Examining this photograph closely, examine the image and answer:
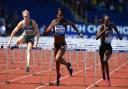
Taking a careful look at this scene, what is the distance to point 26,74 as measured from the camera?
15836 mm

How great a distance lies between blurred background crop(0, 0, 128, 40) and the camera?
1325 inches

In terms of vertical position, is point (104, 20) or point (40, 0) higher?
point (40, 0)

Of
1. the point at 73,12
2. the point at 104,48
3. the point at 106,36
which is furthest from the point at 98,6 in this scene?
the point at 106,36

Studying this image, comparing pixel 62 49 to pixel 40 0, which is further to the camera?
pixel 40 0

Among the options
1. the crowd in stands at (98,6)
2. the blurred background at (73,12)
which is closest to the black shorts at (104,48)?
the blurred background at (73,12)

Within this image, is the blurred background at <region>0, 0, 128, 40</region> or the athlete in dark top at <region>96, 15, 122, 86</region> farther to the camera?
the blurred background at <region>0, 0, 128, 40</region>

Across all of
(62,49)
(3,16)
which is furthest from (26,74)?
(3,16)

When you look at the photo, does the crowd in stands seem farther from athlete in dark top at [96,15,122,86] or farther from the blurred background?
athlete in dark top at [96,15,122,86]

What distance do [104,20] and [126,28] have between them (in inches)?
824

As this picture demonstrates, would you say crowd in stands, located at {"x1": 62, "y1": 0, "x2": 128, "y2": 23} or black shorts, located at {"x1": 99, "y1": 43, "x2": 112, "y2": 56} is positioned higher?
crowd in stands, located at {"x1": 62, "y1": 0, "x2": 128, "y2": 23}

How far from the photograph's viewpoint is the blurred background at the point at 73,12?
33.7 m

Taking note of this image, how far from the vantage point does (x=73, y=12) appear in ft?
115

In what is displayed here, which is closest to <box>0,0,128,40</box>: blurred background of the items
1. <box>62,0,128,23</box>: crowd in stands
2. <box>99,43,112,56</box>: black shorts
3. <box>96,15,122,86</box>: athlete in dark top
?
<box>62,0,128,23</box>: crowd in stands

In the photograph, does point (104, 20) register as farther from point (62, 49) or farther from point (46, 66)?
point (46, 66)
